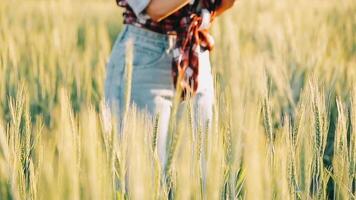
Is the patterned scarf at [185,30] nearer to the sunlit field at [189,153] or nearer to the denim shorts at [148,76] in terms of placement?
the denim shorts at [148,76]

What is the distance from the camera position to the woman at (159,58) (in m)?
1.49

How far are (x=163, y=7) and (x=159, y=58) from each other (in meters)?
0.12

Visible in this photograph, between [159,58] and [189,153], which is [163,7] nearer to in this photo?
[159,58]

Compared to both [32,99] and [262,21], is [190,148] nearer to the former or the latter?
[32,99]

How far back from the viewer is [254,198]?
62 centimetres

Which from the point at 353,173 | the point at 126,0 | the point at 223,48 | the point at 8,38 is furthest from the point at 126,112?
the point at 223,48

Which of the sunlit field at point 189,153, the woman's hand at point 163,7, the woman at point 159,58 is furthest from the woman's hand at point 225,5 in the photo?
the sunlit field at point 189,153

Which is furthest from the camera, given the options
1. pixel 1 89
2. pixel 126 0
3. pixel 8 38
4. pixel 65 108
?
pixel 8 38

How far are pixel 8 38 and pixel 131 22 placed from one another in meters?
0.62

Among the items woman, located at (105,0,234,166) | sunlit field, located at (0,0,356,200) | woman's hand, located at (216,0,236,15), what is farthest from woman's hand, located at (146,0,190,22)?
sunlit field, located at (0,0,356,200)

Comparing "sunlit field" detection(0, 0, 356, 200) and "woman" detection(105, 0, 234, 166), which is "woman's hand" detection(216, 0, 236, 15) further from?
"sunlit field" detection(0, 0, 356, 200)

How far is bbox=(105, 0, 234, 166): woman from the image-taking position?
4.88 ft

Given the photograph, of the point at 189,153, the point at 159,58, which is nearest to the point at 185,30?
the point at 159,58

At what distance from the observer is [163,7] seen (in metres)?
1.43
